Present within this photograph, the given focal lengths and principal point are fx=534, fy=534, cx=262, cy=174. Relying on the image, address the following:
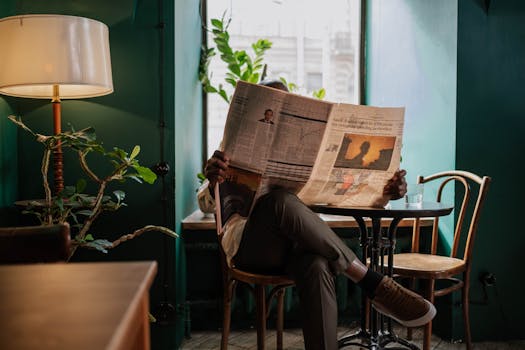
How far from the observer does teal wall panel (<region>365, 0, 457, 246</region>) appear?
8.32 feet

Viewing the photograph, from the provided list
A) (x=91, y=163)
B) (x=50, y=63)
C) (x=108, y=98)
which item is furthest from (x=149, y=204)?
(x=50, y=63)

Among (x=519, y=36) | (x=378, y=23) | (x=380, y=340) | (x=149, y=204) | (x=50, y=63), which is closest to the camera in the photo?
(x=50, y=63)

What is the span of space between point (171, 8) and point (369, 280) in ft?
4.49

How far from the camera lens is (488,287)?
256 cm

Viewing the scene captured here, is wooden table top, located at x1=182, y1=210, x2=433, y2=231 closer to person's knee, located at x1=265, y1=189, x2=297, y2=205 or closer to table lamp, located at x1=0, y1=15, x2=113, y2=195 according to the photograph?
person's knee, located at x1=265, y1=189, x2=297, y2=205

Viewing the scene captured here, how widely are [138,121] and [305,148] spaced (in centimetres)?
83

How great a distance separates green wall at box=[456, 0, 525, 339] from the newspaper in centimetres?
80

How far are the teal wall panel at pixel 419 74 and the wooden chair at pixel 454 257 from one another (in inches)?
3.1

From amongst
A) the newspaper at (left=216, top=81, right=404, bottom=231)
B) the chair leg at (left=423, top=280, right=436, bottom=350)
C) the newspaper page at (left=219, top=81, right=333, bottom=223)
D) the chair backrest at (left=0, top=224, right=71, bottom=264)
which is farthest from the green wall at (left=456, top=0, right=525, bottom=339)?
the chair backrest at (left=0, top=224, right=71, bottom=264)

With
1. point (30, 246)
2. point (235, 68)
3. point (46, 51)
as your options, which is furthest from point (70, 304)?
point (235, 68)

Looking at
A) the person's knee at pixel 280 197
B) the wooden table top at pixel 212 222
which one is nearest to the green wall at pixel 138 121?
the wooden table top at pixel 212 222

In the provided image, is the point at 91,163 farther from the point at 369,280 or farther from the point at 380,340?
the point at 380,340

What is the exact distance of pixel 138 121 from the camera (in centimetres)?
225

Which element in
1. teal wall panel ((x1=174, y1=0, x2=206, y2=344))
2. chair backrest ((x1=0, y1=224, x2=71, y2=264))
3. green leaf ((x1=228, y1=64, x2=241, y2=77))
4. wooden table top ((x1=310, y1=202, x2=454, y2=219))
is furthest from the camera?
green leaf ((x1=228, y1=64, x2=241, y2=77))
